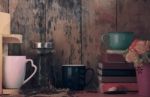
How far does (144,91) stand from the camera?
3.99ft

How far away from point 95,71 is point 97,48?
0.33 ft

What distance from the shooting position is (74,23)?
150 cm

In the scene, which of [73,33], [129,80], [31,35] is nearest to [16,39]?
[31,35]

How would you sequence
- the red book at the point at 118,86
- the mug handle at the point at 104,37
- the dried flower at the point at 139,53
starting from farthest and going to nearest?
1. the mug handle at the point at 104,37
2. the red book at the point at 118,86
3. the dried flower at the point at 139,53

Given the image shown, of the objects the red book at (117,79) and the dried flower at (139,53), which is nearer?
the dried flower at (139,53)

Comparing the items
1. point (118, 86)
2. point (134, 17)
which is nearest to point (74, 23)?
point (134, 17)

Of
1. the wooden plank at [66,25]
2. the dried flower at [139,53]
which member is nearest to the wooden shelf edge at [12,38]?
the wooden plank at [66,25]

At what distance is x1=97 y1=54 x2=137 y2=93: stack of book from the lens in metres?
A: 1.30

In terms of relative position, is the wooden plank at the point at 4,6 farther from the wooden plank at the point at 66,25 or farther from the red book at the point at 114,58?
the red book at the point at 114,58

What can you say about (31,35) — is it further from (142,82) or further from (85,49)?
(142,82)

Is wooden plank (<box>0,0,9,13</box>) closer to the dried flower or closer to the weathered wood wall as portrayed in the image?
the weathered wood wall

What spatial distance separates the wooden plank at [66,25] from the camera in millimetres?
1497

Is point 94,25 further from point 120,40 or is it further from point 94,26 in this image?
point 120,40

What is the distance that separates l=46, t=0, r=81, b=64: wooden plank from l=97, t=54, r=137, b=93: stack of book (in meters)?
0.22
